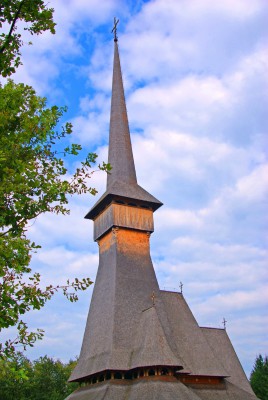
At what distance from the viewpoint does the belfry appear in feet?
83.4

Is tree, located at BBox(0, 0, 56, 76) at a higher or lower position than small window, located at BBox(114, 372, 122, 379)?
higher

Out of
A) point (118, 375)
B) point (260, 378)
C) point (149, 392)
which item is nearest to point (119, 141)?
point (118, 375)

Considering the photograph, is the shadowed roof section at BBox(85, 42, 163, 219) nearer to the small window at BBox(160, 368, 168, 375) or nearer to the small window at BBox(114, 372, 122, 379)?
the small window at BBox(114, 372, 122, 379)

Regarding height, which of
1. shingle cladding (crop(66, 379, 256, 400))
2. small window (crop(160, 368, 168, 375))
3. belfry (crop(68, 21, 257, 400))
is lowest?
shingle cladding (crop(66, 379, 256, 400))

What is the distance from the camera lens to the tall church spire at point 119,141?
36.2 m

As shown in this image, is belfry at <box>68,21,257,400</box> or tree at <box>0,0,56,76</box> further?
belfry at <box>68,21,257,400</box>

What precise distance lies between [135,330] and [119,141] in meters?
15.9

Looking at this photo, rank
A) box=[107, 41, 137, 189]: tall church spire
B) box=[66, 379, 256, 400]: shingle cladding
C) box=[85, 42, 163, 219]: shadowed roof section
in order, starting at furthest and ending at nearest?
1. box=[107, 41, 137, 189]: tall church spire
2. box=[85, 42, 163, 219]: shadowed roof section
3. box=[66, 379, 256, 400]: shingle cladding

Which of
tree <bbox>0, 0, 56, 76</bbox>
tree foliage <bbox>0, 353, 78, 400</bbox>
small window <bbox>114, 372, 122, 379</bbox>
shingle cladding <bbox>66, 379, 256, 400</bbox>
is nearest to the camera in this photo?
tree <bbox>0, 0, 56, 76</bbox>

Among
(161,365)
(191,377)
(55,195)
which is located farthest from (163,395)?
(55,195)

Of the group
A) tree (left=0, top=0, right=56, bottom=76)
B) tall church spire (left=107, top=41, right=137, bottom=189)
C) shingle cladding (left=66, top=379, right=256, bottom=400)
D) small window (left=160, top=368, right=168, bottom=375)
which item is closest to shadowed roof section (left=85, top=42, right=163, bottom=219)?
tall church spire (left=107, top=41, right=137, bottom=189)

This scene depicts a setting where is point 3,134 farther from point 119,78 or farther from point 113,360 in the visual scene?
point 119,78

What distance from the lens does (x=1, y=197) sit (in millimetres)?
8352

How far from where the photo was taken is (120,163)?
120 feet
